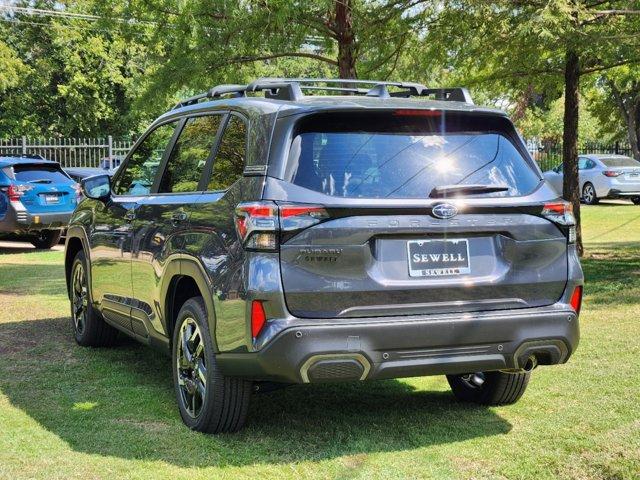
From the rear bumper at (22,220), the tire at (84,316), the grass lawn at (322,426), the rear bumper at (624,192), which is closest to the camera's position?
the grass lawn at (322,426)

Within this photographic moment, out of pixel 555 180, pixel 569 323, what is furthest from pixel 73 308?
pixel 555 180

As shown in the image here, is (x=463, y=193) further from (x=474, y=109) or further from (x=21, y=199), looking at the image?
(x=21, y=199)

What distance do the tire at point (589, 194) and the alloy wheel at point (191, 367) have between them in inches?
873

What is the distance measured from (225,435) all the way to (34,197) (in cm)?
1209

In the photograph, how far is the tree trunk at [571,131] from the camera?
508 inches

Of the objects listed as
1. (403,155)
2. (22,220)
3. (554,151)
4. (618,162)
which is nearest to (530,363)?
(403,155)

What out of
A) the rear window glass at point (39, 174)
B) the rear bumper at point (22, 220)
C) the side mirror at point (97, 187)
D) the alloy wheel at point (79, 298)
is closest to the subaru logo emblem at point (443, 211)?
the side mirror at point (97, 187)

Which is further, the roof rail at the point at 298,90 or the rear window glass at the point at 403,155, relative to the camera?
the roof rail at the point at 298,90

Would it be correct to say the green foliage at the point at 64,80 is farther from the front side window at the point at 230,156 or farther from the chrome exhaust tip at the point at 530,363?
the chrome exhaust tip at the point at 530,363

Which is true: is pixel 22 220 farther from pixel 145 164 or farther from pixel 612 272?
pixel 145 164

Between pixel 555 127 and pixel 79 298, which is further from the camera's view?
pixel 555 127

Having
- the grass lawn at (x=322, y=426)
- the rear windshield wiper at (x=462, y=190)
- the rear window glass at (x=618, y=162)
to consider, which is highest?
the rear window glass at (x=618, y=162)

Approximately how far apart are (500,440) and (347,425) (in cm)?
87

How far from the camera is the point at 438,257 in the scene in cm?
457
